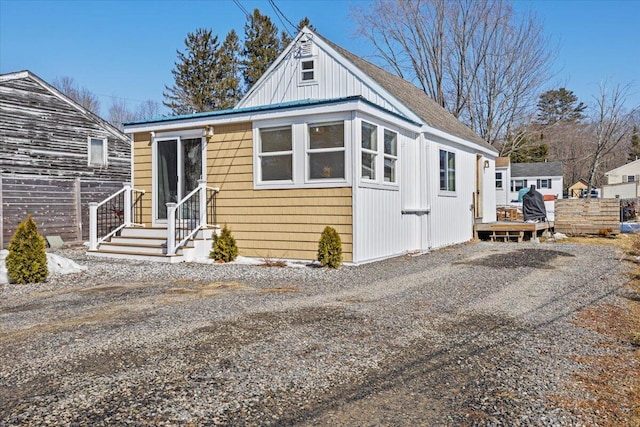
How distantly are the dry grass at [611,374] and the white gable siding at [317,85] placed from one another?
290 inches

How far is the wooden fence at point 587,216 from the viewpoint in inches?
620

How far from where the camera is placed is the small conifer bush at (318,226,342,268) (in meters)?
8.93

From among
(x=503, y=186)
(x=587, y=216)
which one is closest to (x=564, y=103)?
(x=503, y=186)

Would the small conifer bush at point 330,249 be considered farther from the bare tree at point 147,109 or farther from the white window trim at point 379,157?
the bare tree at point 147,109

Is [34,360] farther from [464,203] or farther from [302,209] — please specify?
[464,203]

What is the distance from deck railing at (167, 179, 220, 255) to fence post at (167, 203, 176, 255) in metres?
0.25

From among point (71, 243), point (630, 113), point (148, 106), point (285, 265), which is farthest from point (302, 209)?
point (148, 106)

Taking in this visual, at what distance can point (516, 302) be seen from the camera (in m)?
6.16

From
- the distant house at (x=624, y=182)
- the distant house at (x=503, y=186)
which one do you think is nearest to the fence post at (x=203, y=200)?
the distant house at (x=503, y=186)

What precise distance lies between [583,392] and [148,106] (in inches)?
1882

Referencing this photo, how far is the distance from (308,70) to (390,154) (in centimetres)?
404

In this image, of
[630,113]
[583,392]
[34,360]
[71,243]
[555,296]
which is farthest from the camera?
[630,113]

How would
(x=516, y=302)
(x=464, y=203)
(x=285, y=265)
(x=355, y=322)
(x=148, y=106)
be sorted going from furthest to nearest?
(x=148, y=106)
(x=464, y=203)
(x=285, y=265)
(x=516, y=302)
(x=355, y=322)

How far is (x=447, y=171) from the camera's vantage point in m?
13.3
